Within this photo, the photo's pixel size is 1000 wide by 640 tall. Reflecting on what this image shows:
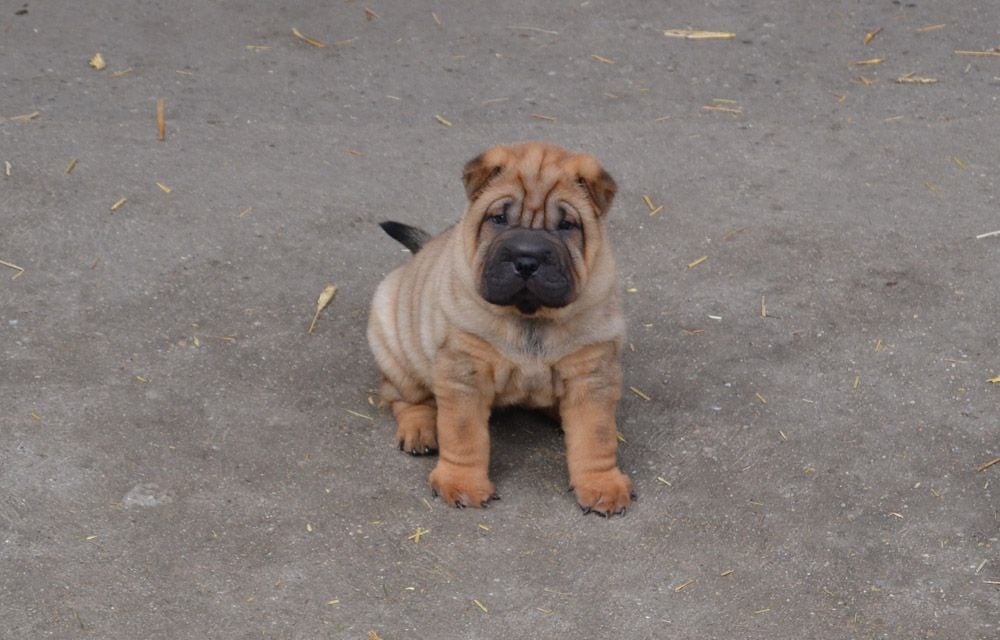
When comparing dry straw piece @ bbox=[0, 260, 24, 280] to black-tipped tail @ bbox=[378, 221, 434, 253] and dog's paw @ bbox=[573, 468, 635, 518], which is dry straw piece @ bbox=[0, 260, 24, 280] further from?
dog's paw @ bbox=[573, 468, 635, 518]

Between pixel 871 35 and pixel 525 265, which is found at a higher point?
pixel 525 265

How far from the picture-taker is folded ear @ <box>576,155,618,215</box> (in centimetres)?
595

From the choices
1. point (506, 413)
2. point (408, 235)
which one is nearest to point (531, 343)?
point (506, 413)

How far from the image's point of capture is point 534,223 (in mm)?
5844

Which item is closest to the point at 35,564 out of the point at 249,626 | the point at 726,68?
the point at 249,626

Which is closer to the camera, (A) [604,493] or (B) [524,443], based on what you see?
(A) [604,493]

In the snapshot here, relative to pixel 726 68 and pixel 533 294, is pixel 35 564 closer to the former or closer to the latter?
pixel 533 294

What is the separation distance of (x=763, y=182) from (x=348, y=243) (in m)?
2.58

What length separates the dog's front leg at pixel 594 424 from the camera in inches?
239

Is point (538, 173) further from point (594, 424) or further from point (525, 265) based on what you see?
point (594, 424)

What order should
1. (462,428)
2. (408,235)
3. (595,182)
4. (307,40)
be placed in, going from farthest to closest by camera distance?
(307,40) < (408,235) < (462,428) < (595,182)

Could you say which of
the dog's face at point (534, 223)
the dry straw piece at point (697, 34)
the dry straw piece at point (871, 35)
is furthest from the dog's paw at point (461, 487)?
the dry straw piece at point (871, 35)

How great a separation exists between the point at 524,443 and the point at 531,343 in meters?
0.72

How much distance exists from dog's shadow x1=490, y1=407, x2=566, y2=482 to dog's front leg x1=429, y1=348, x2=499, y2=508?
23 centimetres
